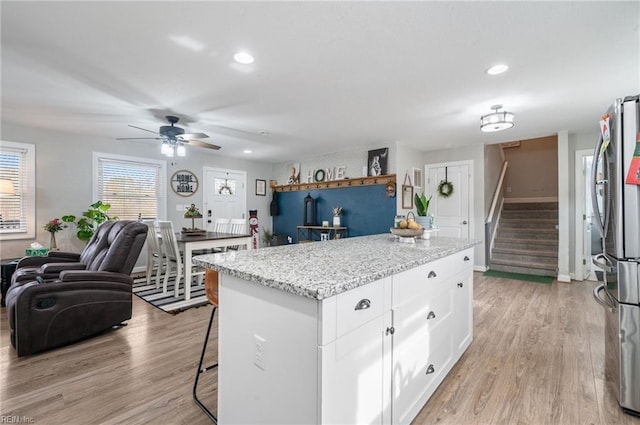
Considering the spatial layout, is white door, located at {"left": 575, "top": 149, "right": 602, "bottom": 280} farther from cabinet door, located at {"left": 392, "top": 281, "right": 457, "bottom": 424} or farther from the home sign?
the home sign

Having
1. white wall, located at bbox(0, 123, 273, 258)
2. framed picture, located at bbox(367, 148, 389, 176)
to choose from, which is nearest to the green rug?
framed picture, located at bbox(367, 148, 389, 176)

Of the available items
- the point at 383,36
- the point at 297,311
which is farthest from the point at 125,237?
the point at 383,36

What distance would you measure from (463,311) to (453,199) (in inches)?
155

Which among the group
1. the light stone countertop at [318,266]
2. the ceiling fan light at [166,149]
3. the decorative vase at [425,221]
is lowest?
the light stone countertop at [318,266]

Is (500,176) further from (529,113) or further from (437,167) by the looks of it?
(529,113)

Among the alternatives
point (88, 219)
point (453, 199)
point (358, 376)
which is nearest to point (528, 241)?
point (453, 199)

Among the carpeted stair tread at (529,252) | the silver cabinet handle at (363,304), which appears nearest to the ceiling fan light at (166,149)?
the silver cabinet handle at (363,304)

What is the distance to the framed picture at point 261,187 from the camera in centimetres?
727

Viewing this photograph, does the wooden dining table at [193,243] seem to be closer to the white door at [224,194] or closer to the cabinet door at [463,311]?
the white door at [224,194]

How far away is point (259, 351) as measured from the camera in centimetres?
122

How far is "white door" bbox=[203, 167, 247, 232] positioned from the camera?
6337 millimetres

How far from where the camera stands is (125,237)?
2.78m

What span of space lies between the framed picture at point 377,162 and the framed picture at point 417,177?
0.78 meters

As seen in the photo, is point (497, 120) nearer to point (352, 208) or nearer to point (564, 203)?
point (564, 203)
